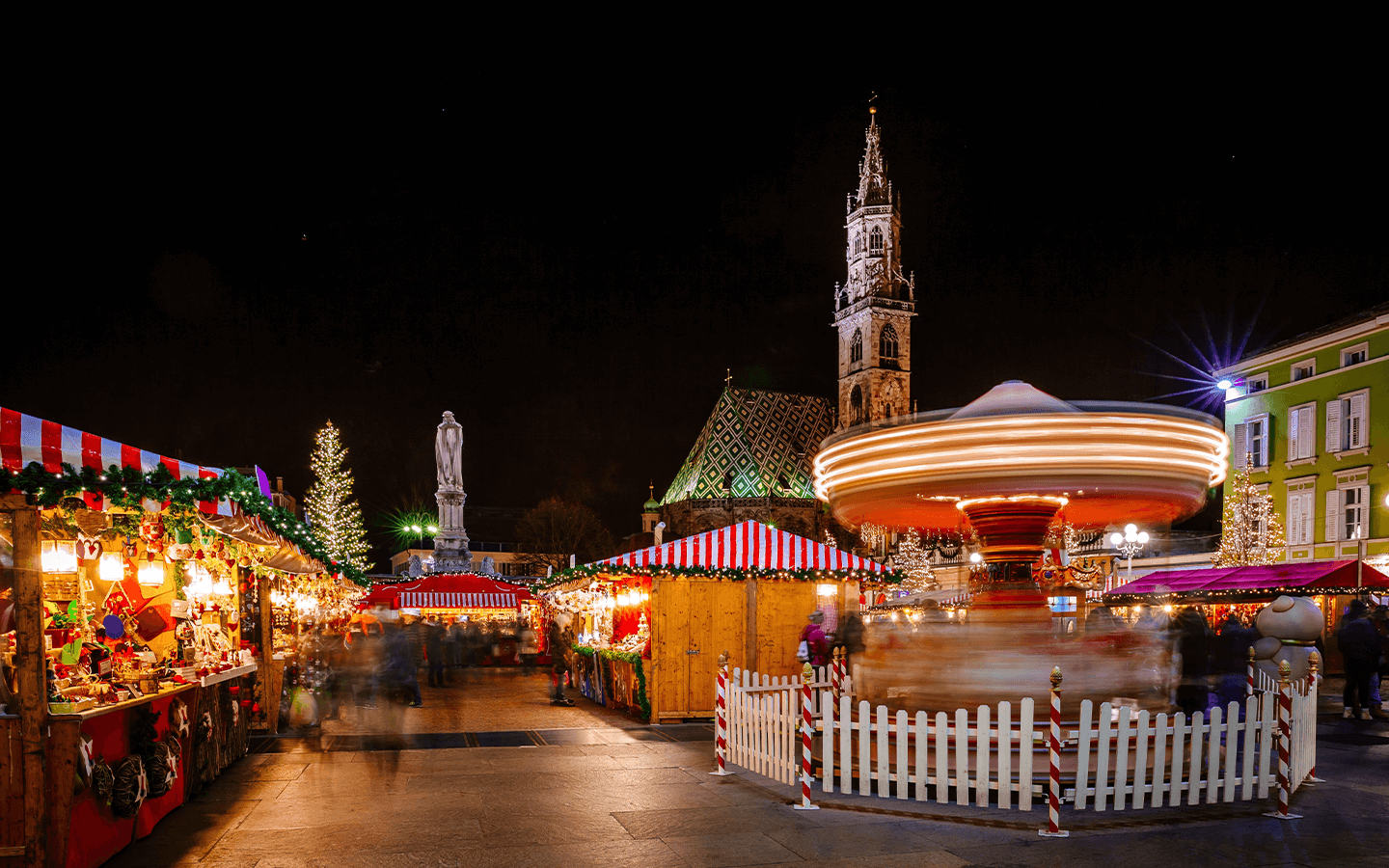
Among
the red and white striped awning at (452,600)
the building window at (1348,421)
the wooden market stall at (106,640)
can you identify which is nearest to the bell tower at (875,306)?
the building window at (1348,421)

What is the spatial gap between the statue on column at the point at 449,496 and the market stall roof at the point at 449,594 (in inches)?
252

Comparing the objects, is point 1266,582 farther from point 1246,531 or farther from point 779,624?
point 779,624

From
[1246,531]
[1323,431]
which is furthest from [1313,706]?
[1323,431]

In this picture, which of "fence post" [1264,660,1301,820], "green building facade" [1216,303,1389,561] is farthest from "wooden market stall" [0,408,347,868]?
"green building facade" [1216,303,1389,561]

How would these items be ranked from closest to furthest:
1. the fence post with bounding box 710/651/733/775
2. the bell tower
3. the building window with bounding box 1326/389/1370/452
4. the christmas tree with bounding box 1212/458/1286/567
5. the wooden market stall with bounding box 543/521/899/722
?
the fence post with bounding box 710/651/733/775
the wooden market stall with bounding box 543/521/899/722
the christmas tree with bounding box 1212/458/1286/567
the building window with bounding box 1326/389/1370/452
the bell tower

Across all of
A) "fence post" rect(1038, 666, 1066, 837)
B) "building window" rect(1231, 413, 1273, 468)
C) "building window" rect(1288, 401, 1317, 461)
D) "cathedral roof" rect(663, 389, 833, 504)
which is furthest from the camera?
"cathedral roof" rect(663, 389, 833, 504)

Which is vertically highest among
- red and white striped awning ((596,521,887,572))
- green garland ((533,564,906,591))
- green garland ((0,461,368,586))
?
green garland ((0,461,368,586))

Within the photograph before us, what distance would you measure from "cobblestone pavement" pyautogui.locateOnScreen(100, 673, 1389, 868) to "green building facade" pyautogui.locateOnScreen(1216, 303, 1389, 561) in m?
23.7

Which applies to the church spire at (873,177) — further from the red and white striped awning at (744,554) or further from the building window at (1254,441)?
the red and white striped awning at (744,554)

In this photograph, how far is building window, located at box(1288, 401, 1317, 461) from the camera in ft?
103

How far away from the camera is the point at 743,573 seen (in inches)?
551

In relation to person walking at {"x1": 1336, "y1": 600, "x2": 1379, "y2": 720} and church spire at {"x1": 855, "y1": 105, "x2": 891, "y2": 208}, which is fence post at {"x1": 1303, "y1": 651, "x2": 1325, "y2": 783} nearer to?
person walking at {"x1": 1336, "y1": 600, "x2": 1379, "y2": 720}

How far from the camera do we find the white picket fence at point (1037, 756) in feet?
23.2

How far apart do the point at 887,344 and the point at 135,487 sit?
65.6 metres
